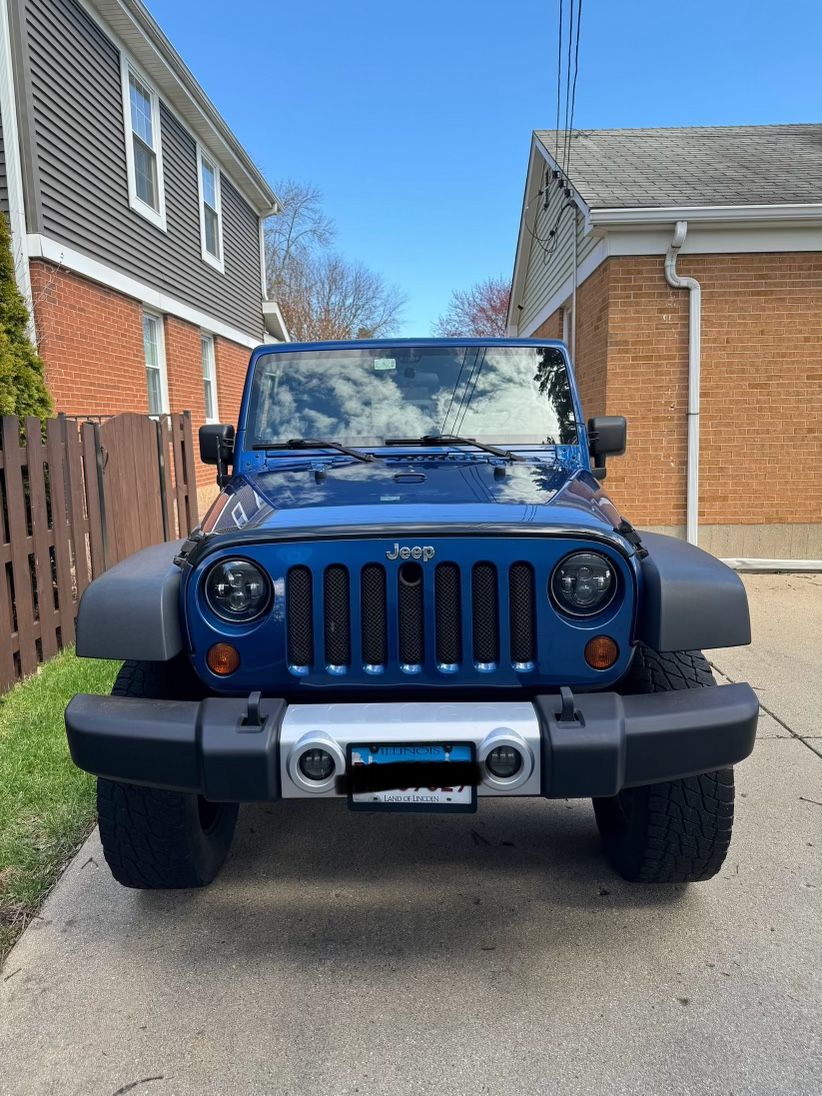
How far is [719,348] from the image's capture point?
25.3ft

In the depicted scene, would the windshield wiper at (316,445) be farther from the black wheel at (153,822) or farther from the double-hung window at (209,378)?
the double-hung window at (209,378)

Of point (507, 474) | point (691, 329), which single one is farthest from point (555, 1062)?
point (691, 329)

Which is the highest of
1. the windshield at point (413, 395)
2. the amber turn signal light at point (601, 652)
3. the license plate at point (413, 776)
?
the windshield at point (413, 395)

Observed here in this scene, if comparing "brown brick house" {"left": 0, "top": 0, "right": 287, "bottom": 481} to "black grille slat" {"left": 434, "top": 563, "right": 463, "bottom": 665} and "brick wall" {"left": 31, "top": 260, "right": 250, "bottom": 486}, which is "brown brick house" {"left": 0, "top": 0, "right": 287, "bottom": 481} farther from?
"black grille slat" {"left": 434, "top": 563, "right": 463, "bottom": 665}

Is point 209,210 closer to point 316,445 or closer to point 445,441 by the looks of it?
point 316,445

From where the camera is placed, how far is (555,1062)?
1.96 m

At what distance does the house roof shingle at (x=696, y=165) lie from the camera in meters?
7.61

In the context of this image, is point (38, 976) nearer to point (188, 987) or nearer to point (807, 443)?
point (188, 987)

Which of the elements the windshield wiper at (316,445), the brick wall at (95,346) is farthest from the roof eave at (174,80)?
the windshield wiper at (316,445)

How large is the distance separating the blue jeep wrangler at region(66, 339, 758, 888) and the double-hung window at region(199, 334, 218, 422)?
11607 mm

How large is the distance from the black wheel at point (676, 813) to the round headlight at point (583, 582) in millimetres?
339

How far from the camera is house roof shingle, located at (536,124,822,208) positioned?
300 inches

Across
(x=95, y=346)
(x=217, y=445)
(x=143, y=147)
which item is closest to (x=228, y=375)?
(x=143, y=147)

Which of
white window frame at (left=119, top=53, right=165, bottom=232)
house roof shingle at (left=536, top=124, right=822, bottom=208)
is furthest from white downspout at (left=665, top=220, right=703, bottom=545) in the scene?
white window frame at (left=119, top=53, right=165, bottom=232)
